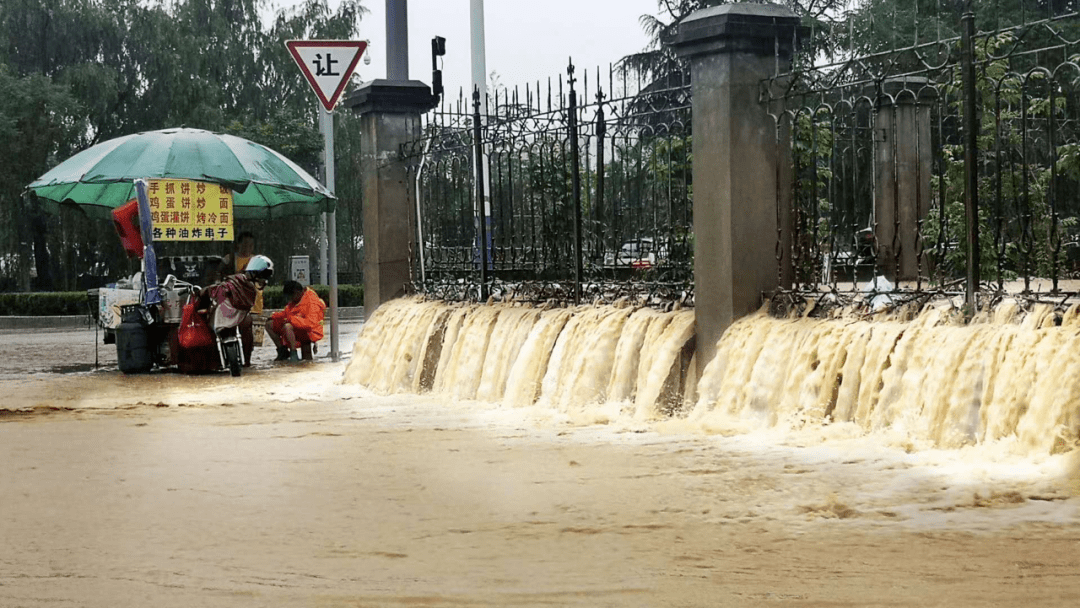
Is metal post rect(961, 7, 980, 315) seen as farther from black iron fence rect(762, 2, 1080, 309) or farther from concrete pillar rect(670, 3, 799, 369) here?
concrete pillar rect(670, 3, 799, 369)

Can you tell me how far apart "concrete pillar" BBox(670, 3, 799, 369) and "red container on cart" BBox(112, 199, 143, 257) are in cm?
759

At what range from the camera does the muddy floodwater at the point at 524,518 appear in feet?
15.6

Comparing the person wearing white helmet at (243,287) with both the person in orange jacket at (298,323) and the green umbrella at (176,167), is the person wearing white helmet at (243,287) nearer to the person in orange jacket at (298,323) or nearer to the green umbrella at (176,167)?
the green umbrella at (176,167)

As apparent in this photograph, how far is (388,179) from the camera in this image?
13914mm

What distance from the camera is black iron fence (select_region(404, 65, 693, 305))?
10.6 m

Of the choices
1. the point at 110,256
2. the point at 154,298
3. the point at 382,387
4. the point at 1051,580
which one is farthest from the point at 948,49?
the point at 110,256

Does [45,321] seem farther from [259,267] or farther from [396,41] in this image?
[396,41]

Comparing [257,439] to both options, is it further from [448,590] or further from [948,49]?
[948,49]

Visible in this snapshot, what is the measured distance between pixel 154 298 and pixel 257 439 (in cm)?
594

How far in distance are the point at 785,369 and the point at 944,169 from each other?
619 cm

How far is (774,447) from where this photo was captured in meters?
7.77

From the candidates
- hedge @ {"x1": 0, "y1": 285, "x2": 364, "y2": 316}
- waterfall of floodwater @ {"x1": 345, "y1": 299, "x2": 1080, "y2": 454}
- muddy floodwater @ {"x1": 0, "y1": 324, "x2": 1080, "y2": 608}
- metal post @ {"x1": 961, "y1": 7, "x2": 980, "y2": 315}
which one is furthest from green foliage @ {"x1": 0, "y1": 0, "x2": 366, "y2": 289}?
metal post @ {"x1": 961, "y1": 7, "x2": 980, "y2": 315}

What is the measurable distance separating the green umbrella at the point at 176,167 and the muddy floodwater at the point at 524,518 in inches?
207

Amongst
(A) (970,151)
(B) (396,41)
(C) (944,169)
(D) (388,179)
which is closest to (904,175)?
(C) (944,169)
